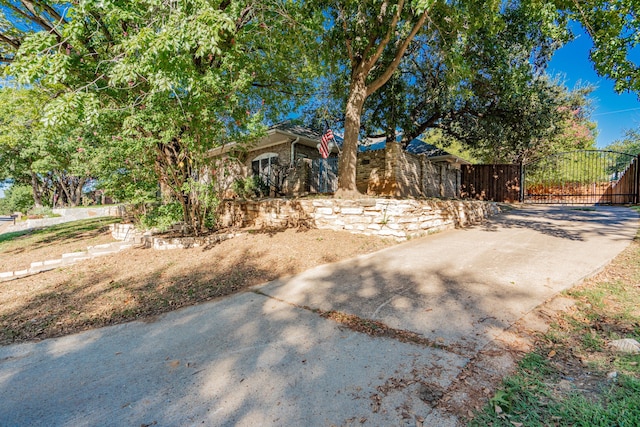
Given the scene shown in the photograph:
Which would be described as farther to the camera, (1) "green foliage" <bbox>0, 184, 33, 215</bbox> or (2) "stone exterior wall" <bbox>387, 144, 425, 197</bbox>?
(1) "green foliage" <bbox>0, 184, 33, 215</bbox>

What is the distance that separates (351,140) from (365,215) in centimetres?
252

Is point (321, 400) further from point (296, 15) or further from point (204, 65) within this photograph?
point (296, 15)

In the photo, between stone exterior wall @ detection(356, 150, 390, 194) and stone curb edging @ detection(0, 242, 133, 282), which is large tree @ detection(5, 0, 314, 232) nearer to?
stone curb edging @ detection(0, 242, 133, 282)

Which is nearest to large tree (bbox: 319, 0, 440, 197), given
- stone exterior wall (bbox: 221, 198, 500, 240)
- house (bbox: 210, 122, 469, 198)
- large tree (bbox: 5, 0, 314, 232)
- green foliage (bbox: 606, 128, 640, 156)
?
stone exterior wall (bbox: 221, 198, 500, 240)

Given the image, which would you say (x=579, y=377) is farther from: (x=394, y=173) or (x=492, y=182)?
(x=492, y=182)

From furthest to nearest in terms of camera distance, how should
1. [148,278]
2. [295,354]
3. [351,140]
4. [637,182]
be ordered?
[637,182] → [351,140] → [148,278] → [295,354]

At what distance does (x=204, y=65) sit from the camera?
607 centimetres

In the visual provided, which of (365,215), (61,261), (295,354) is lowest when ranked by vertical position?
(295,354)

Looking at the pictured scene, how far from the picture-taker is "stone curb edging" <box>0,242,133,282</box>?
5660mm

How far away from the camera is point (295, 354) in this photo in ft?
7.92

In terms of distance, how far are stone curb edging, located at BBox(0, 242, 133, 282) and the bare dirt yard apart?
390mm

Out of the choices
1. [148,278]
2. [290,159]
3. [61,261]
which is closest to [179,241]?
[148,278]

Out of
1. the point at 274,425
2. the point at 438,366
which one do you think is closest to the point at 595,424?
the point at 438,366

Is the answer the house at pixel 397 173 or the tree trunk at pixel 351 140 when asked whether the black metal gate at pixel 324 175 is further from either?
the tree trunk at pixel 351 140
